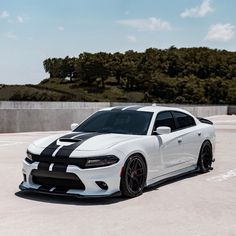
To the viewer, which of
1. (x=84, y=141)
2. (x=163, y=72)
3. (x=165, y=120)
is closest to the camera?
(x=84, y=141)

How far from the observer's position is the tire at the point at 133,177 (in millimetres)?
7152

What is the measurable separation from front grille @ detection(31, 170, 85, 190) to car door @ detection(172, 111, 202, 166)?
8.67ft

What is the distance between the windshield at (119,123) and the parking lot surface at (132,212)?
102 cm

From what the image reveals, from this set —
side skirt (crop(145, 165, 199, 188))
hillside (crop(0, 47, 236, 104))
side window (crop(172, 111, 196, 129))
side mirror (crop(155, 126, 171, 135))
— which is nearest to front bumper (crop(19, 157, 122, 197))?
side skirt (crop(145, 165, 199, 188))

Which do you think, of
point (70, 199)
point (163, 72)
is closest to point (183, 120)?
point (70, 199)

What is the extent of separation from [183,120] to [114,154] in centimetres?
265

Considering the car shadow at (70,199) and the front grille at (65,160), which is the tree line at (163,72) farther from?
the front grille at (65,160)

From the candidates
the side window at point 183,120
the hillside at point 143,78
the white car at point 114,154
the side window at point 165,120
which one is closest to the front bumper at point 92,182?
the white car at point 114,154

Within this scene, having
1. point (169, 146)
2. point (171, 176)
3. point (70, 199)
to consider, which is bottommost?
point (70, 199)

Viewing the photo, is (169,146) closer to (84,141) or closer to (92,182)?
(84,141)

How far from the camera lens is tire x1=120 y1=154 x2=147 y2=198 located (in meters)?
7.15

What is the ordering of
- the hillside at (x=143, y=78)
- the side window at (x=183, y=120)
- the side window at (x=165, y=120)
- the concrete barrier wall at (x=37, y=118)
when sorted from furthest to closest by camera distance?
the hillside at (x=143, y=78) < the concrete barrier wall at (x=37, y=118) < the side window at (x=183, y=120) < the side window at (x=165, y=120)

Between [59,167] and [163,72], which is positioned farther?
[163,72]

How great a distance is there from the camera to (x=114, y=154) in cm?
705
